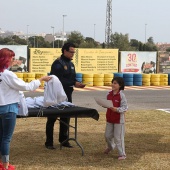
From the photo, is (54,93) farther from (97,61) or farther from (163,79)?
(97,61)

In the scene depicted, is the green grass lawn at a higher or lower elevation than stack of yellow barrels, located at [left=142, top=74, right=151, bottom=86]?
lower

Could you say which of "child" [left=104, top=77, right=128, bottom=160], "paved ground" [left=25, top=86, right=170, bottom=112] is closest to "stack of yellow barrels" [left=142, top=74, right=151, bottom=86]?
"paved ground" [left=25, top=86, right=170, bottom=112]

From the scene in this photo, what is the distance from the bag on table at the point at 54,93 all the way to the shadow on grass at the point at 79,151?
904mm

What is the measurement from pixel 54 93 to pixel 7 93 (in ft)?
4.52

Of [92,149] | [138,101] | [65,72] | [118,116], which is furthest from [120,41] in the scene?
[118,116]

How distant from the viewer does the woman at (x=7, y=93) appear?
5414 mm

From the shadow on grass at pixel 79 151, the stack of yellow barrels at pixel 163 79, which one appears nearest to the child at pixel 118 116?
the shadow on grass at pixel 79 151

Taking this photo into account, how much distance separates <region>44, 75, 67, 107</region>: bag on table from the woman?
1104 mm

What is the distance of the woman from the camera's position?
5.41 metres

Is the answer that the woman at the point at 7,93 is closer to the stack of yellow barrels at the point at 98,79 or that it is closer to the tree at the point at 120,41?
the stack of yellow barrels at the point at 98,79

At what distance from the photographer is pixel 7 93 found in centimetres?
547

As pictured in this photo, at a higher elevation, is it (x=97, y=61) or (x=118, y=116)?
(x=97, y=61)

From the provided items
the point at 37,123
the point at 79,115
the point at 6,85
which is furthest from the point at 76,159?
the point at 37,123

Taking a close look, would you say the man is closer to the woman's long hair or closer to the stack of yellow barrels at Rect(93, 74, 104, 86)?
the woman's long hair
